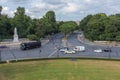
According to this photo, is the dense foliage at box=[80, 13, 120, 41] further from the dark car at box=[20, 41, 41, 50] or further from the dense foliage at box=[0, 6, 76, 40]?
the dark car at box=[20, 41, 41, 50]

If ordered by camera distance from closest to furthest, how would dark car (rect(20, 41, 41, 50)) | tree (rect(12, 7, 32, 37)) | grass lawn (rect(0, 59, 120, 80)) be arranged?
grass lawn (rect(0, 59, 120, 80))
dark car (rect(20, 41, 41, 50))
tree (rect(12, 7, 32, 37))

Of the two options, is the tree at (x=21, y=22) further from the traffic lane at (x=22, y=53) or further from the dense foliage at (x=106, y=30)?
the traffic lane at (x=22, y=53)

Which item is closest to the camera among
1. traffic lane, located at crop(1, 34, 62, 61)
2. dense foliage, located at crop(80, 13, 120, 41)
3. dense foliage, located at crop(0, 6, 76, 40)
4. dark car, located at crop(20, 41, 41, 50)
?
traffic lane, located at crop(1, 34, 62, 61)

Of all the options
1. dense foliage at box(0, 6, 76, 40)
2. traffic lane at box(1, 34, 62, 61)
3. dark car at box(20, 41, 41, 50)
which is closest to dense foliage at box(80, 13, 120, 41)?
dense foliage at box(0, 6, 76, 40)

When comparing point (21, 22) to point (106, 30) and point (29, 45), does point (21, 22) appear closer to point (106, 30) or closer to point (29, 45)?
point (29, 45)

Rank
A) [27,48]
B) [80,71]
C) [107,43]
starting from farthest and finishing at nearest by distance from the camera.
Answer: [107,43], [27,48], [80,71]

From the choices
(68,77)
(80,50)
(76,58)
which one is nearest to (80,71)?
(68,77)

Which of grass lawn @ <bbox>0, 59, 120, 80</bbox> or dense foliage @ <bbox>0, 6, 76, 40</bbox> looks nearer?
grass lawn @ <bbox>0, 59, 120, 80</bbox>

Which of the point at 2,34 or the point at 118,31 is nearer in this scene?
the point at 118,31

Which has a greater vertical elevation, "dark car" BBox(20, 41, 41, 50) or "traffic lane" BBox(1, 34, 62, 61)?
"dark car" BBox(20, 41, 41, 50)

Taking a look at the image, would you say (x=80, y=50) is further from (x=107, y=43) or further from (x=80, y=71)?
(x=80, y=71)

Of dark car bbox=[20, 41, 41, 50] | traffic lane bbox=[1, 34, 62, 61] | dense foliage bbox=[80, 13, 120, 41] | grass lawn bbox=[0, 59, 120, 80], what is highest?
dense foliage bbox=[80, 13, 120, 41]
